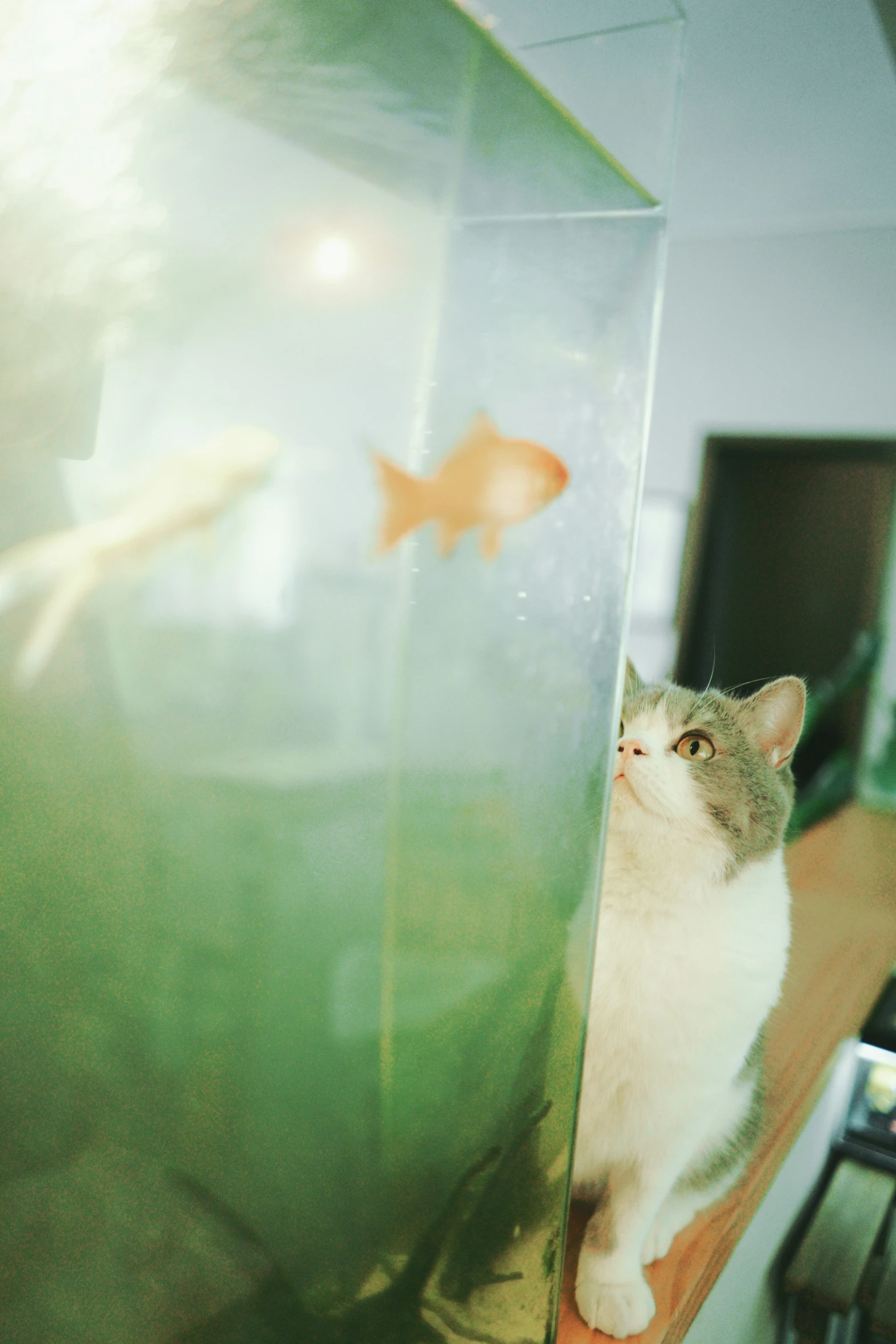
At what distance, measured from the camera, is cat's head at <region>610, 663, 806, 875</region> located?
63 centimetres

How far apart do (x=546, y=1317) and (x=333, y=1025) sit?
30 centimetres

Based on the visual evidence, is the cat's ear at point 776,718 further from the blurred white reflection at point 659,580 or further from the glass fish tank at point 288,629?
the blurred white reflection at point 659,580

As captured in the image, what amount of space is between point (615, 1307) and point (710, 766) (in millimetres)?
397

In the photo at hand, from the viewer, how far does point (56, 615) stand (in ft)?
0.76

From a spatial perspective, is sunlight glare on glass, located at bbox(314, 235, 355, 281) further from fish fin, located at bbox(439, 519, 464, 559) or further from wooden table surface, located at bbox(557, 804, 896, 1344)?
wooden table surface, located at bbox(557, 804, 896, 1344)

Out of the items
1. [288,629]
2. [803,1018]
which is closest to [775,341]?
[803,1018]

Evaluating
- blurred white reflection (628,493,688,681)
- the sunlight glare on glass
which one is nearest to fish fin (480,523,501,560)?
the sunlight glare on glass

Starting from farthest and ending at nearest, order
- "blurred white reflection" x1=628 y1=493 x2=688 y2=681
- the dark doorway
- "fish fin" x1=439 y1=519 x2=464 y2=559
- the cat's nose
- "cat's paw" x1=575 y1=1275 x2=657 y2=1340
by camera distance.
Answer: "blurred white reflection" x1=628 y1=493 x2=688 y2=681 < the dark doorway < the cat's nose < "cat's paw" x1=575 y1=1275 x2=657 y2=1340 < "fish fin" x1=439 y1=519 x2=464 y2=559

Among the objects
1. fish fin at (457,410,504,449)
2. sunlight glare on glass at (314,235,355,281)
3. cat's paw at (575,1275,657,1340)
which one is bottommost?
cat's paw at (575,1275,657,1340)

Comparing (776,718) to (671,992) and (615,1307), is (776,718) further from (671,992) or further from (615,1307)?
(615,1307)

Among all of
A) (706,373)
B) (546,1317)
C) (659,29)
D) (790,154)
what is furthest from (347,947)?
(706,373)

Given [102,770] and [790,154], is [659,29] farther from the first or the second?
[790,154]

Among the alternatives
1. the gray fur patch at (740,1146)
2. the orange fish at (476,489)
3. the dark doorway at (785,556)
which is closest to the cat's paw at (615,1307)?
the gray fur patch at (740,1146)

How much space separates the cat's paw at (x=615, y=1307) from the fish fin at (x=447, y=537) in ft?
1.77
